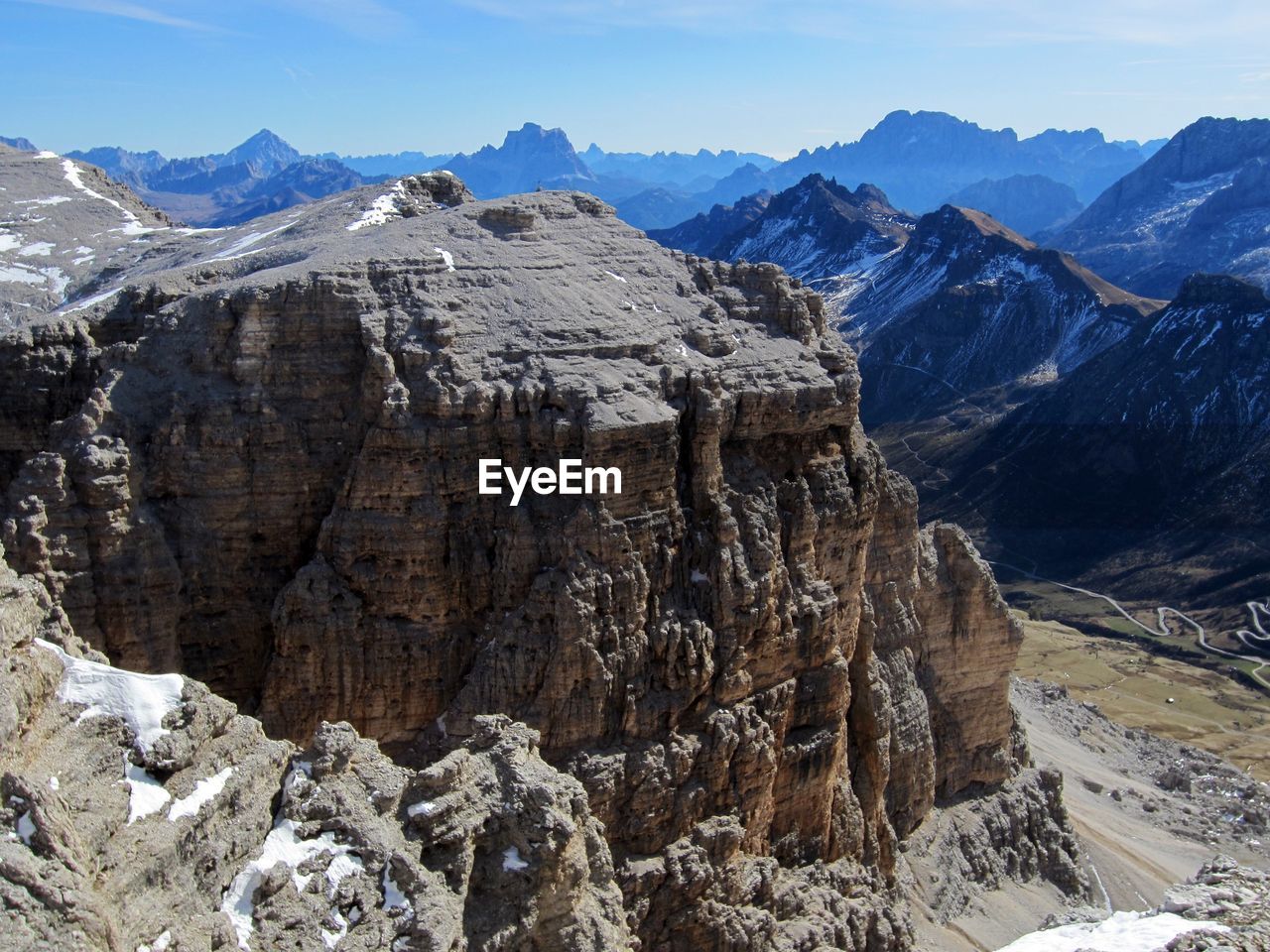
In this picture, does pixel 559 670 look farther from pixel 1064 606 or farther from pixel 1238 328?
pixel 1238 328

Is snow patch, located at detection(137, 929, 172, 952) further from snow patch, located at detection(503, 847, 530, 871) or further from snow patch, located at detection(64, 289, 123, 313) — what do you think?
snow patch, located at detection(64, 289, 123, 313)

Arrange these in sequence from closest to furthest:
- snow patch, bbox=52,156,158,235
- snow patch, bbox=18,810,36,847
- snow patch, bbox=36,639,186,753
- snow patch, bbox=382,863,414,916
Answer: snow patch, bbox=18,810,36,847, snow patch, bbox=36,639,186,753, snow patch, bbox=382,863,414,916, snow patch, bbox=52,156,158,235

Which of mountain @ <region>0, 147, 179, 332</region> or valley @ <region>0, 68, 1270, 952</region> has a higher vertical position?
mountain @ <region>0, 147, 179, 332</region>

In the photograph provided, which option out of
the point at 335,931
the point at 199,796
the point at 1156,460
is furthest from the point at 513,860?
the point at 1156,460

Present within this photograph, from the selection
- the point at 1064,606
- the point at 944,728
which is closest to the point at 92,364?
the point at 944,728

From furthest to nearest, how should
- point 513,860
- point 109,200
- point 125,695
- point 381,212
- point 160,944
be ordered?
1. point 109,200
2. point 381,212
3. point 513,860
4. point 125,695
5. point 160,944

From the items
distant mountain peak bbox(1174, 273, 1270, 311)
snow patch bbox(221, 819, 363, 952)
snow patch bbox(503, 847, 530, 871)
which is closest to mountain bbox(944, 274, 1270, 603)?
distant mountain peak bbox(1174, 273, 1270, 311)

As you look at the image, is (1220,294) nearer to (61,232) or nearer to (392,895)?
(61,232)
